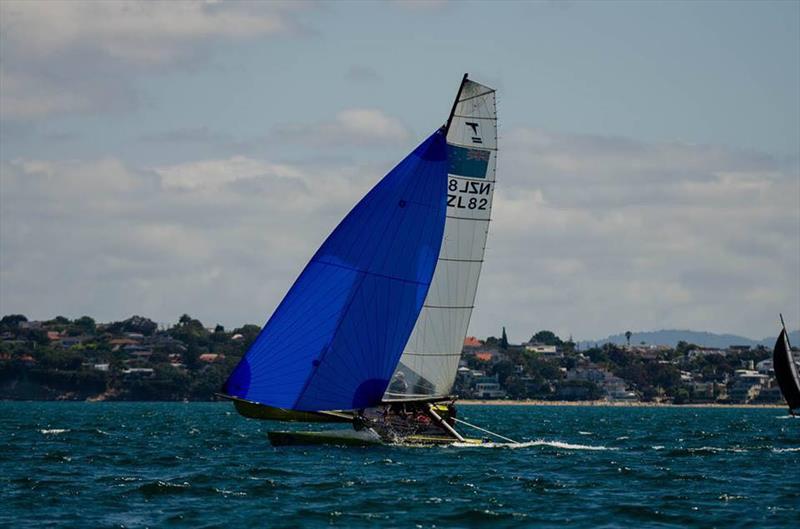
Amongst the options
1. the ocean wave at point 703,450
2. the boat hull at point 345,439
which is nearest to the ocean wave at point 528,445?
the boat hull at point 345,439

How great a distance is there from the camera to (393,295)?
50938mm

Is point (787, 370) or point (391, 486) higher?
point (787, 370)

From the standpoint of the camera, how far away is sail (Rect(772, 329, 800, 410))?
8806 centimetres

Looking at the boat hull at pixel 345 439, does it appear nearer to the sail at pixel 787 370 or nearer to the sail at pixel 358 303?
the sail at pixel 358 303

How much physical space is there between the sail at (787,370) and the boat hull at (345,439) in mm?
40390

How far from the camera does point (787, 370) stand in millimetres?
88562

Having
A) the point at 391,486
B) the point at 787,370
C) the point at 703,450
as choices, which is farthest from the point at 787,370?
the point at 391,486

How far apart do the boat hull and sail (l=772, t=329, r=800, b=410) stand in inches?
1590

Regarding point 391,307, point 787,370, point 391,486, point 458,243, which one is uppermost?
point 458,243

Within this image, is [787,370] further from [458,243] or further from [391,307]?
[391,307]

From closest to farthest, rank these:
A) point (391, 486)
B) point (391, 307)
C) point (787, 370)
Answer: point (391, 486)
point (391, 307)
point (787, 370)

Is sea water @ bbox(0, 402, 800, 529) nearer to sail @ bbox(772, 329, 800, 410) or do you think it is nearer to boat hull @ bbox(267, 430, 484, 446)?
boat hull @ bbox(267, 430, 484, 446)

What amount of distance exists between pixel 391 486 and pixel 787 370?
5462 cm

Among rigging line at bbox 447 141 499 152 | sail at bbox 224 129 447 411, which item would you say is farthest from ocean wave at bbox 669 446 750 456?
rigging line at bbox 447 141 499 152
